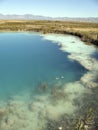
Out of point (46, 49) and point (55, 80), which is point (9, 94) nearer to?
point (55, 80)

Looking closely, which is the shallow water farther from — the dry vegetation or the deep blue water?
the dry vegetation

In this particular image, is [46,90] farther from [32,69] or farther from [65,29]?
[65,29]

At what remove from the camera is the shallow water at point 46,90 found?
1256 centimetres

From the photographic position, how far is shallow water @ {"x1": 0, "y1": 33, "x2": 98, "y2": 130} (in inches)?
494

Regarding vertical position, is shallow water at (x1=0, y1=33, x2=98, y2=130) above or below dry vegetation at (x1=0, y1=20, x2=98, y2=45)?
above

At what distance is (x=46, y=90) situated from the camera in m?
17.1

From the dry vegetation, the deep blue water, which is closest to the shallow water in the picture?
the deep blue water

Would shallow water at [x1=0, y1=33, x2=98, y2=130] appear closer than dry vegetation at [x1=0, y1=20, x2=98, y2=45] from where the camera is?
Yes

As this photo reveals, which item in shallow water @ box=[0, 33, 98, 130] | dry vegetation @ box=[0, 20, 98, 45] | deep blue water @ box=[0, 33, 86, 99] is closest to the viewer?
shallow water @ box=[0, 33, 98, 130]

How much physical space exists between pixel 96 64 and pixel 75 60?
9.27 feet

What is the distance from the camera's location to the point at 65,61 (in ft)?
88.6

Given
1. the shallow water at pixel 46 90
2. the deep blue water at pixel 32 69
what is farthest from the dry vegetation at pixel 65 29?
the shallow water at pixel 46 90

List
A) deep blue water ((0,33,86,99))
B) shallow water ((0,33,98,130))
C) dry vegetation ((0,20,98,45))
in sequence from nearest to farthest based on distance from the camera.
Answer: shallow water ((0,33,98,130)), deep blue water ((0,33,86,99)), dry vegetation ((0,20,98,45))

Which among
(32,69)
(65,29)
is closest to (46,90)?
(32,69)
